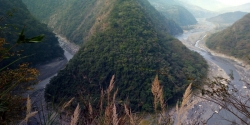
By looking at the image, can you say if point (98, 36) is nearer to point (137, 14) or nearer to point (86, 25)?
point (137, 14)

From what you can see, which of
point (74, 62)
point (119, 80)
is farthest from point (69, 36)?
point (119, 80)

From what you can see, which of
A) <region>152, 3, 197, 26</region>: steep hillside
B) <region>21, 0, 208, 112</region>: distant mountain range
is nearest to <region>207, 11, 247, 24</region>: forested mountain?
<region>152, 3, 197, 26</region>: steep hillside

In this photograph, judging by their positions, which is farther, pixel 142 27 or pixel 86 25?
pixel 86 25

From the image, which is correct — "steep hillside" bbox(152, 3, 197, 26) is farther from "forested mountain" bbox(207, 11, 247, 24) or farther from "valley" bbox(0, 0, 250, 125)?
"valley" bbox(0, 0, 250, 125)

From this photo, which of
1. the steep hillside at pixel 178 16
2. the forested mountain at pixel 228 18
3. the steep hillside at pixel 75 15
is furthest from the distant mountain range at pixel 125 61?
the forested mountain at pixel 228 18


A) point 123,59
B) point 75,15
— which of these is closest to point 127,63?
point 123,59

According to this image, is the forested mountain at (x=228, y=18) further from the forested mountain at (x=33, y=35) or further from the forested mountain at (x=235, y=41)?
the forested mountain at (x=33, y=35)
